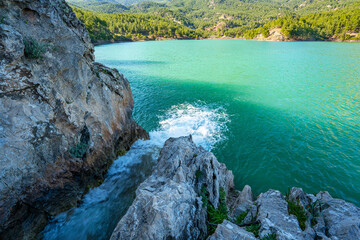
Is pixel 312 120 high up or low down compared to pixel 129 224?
down

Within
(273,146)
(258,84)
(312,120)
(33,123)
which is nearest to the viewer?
(33,123)

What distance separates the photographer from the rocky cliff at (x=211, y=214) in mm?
5176

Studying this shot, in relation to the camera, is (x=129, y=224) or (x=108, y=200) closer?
(x=129, y=224)

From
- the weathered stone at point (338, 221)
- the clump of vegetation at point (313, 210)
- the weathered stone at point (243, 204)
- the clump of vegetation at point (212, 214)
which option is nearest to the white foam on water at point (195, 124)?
the weathered stone at point (243, 204)

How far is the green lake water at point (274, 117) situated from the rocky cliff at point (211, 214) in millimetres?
3904

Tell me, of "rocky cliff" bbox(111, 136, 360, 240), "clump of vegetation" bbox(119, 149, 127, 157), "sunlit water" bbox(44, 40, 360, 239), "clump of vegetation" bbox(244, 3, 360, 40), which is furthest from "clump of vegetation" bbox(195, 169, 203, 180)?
"clump of vegetation" bbox(244, 3, 360, 40)

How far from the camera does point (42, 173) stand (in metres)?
7.74

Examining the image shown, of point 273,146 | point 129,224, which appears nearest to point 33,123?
point 129,224

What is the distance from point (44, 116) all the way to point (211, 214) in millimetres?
9072

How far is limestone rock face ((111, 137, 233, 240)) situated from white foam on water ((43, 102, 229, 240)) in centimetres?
332

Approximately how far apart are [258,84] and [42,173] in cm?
→ 3083

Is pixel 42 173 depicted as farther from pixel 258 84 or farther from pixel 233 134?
pixel 258 84

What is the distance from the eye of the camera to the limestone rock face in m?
5.12

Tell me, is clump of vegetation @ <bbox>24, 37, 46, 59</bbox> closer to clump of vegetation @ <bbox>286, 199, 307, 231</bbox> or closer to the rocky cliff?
the rocky cliff
